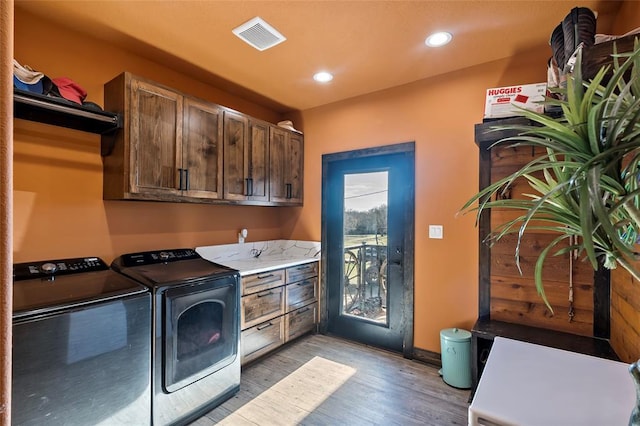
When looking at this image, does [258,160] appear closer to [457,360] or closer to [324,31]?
[324,31]

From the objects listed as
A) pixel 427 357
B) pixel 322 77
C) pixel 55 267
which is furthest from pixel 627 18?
pixel 55 267

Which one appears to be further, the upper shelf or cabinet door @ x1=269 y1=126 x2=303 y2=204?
cabinet door @ x1=269 y1=126 x2=303 y2=204

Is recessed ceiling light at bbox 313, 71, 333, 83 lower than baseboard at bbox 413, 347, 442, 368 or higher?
higher

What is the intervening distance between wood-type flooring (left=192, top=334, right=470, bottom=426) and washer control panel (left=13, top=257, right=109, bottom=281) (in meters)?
1.34

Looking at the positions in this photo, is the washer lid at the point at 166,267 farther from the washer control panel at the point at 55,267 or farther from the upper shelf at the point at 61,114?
the upper shelf at the point at 61,114

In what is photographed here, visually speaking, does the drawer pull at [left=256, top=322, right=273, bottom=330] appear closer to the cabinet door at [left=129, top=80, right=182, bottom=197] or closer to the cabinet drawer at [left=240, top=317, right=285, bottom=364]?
the cabinet drawer at [left=240, top=317, right=285, bottom=364]

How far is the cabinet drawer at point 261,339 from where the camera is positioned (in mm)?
2640

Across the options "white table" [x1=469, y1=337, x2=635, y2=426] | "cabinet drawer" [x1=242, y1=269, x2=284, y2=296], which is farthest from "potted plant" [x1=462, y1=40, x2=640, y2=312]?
→ "cabinet drawer" [x1=242, y1=269, x2=284, y2=296]

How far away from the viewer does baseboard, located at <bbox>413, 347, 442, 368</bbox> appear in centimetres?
279

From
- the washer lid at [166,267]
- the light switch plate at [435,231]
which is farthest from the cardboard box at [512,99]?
the washer lid at [166,267]

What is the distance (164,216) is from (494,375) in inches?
107

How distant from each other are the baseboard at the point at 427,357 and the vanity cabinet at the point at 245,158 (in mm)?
2200

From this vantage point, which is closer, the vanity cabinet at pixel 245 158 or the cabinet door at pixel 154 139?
the cabinet door at pixel 154 139

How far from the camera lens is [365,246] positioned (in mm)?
3328
